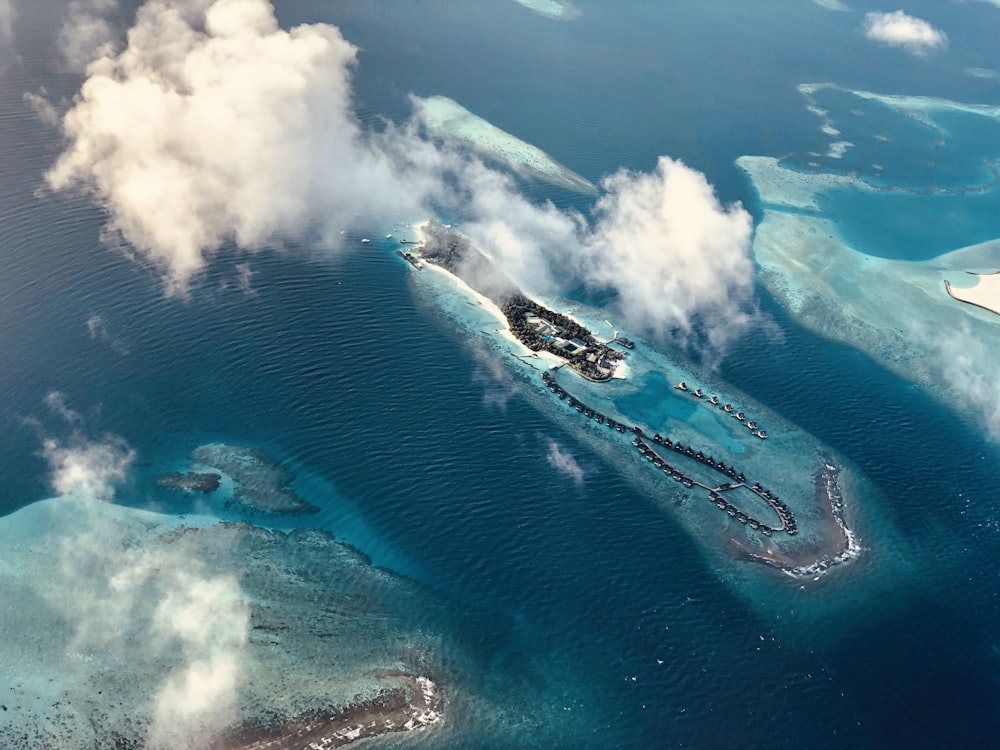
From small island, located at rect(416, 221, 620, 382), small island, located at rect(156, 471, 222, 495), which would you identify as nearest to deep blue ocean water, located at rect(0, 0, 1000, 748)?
small island, located at rect(156, 471, 222, 495)

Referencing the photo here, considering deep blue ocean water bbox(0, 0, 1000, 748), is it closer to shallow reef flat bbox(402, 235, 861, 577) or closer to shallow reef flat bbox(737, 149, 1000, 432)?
shallow reef flat bbox(402, 235, 861, 577)

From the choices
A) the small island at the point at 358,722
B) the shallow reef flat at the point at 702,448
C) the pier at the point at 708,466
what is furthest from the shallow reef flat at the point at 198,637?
the pier at the point at 708,466

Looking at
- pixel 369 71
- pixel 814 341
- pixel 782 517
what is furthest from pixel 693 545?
pixel 369 71

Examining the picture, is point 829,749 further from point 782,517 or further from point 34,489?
point 34,489

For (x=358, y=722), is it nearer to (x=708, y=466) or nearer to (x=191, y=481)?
(x=191, y=481)

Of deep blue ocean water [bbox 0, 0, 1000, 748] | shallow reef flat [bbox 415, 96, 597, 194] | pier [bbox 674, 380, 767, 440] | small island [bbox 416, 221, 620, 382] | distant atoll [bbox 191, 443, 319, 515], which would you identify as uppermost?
shallow reef flat [bbox 415, 96, 597, 194]

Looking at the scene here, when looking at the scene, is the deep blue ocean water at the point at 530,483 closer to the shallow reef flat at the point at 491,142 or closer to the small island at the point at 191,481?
the small island at the point at 191,481

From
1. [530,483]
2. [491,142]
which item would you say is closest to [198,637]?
[530,483]
